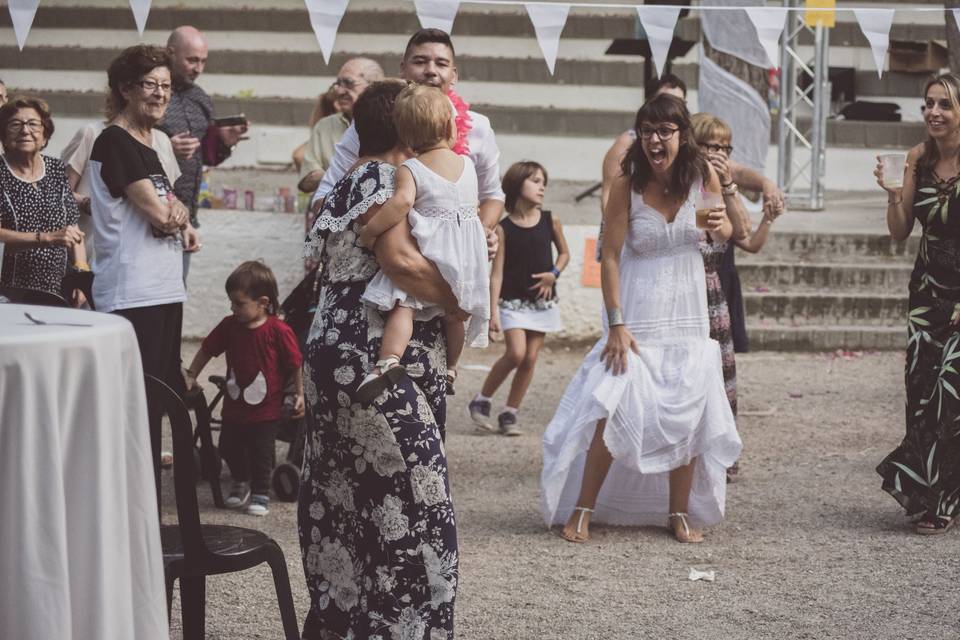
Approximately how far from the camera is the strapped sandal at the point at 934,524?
5.77m

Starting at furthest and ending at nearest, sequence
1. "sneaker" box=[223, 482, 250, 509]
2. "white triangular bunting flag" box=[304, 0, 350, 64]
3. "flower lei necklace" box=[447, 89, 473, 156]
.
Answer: "white triangular bunting flag" box=[304, 0, 350, 64], "sneaker" box=[223, 482, 250, 509], "flower lei necklace" box=[447, 89, 473, 156]

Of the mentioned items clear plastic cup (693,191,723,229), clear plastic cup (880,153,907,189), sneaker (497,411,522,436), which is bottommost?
sneaker (497,411,522,436)

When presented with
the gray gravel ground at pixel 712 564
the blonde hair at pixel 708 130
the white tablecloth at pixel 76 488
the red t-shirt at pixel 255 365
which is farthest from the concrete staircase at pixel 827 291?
the white tablecloth at pixel 76 488

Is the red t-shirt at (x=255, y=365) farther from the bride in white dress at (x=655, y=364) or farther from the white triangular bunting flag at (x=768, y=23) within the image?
the white triangular bunting flag at (x=768, y=23)

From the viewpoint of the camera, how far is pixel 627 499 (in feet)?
19.4

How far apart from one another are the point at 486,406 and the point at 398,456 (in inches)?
150

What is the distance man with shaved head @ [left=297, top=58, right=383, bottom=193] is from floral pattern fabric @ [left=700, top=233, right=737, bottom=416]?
5.58 ft

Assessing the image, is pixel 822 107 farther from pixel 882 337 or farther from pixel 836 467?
pixel 836 467

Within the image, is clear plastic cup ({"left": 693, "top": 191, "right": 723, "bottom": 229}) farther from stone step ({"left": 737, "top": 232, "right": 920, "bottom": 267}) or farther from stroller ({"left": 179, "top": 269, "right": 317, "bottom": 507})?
stone step ({"left": 737, "top": 232, "right": 920, "bottom": 267})

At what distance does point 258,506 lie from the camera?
600 cm

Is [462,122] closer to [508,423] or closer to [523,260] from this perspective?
[523,260]

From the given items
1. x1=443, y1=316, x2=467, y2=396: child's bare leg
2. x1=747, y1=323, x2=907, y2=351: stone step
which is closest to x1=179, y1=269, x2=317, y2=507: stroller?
x1=443, y1=316, x2=467, y2=396: child's bare leg

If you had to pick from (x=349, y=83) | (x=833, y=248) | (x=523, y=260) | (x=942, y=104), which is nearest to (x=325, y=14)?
(x=349, y=83)

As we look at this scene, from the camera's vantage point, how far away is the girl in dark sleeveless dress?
25.2 feet
